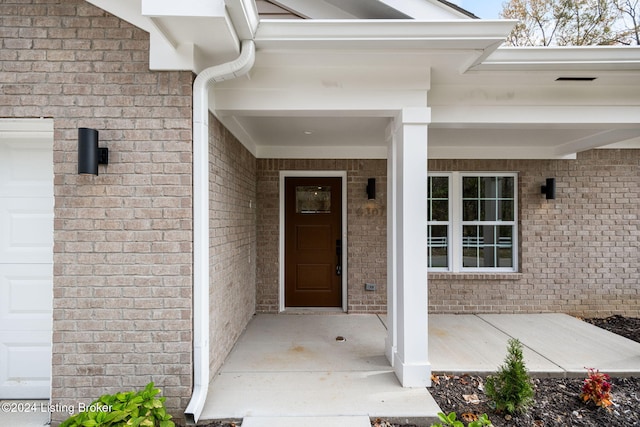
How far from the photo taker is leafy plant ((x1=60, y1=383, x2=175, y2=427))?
207cm

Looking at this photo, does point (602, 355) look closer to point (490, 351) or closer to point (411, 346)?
point (490, 351)

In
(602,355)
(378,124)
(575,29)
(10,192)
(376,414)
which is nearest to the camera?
(376,414)

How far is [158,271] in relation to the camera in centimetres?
252

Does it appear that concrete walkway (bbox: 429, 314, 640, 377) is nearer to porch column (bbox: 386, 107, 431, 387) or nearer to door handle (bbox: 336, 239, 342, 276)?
porch column (bbox: 386, 107, 431, 387)

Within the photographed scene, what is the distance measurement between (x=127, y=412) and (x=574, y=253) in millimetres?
6070

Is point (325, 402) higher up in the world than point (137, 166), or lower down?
lower down

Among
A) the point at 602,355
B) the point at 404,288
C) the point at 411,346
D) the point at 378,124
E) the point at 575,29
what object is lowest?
the point at 602,355

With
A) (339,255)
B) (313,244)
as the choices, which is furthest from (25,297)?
(339,255)

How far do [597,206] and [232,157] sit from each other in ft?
18.2

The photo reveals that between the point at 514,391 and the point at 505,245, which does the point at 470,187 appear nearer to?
the point at 505,245

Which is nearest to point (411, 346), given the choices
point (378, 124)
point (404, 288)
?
point (404, 288)

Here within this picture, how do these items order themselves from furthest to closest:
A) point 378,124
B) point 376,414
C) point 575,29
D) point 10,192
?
point 575,29
point 378,124
point 10,192
point 376,414

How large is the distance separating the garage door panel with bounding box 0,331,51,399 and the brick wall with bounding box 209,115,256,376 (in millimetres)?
1313

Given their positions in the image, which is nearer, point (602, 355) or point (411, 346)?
point (411, 346)
